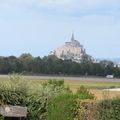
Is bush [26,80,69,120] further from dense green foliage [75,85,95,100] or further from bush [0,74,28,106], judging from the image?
A: dense green foliage [75,85,95,100]

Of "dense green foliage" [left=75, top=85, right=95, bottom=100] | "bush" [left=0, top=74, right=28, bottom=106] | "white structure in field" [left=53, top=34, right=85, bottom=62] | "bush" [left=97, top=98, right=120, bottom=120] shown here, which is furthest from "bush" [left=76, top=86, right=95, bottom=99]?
"white structure in field" [left=53, top=34, right=85, bottom=62]

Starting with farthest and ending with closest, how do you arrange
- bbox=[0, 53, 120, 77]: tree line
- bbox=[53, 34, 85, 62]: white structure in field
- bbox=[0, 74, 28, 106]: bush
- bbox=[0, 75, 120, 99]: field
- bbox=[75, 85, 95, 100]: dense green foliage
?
bbox=[53, 34, 85, 62]: white structure in field → bbox=[0, 53, 120, 77]: tree line → bbox=[0, 74, 28, 106]: bush → bbox=[0, 75, 120, 99]: field → bbox=[75, 85, 95, 100]: dense green foliage

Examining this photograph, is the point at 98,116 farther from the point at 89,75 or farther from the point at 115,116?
the point at 89,75

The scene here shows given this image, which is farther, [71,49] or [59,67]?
[71,49]

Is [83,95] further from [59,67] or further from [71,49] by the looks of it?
[71,49]

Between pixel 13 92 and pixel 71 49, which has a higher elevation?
pixel 71 49

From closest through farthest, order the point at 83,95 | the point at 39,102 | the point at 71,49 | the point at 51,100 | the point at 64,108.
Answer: the point at 64,108
the point at 83,95
the point at 51,100
the point at 39,102
the point at 71,49

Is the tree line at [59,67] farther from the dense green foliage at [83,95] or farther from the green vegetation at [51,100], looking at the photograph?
the dense green foliage at [83,95]

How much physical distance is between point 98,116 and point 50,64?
69465mm

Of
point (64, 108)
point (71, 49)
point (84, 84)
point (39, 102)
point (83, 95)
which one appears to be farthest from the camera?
point (71, 49)

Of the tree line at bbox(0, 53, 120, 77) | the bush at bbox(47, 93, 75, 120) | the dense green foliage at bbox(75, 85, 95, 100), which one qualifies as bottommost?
the bush at bbox(47, 93, 75, 120)

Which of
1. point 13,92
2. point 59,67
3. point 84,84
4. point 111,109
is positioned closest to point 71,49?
point 59,67

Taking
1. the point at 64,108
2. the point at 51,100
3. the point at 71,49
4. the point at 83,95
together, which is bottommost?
the point at 64,108

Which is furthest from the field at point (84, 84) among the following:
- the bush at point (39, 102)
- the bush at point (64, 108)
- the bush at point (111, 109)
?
the bush at point (64, 108)
